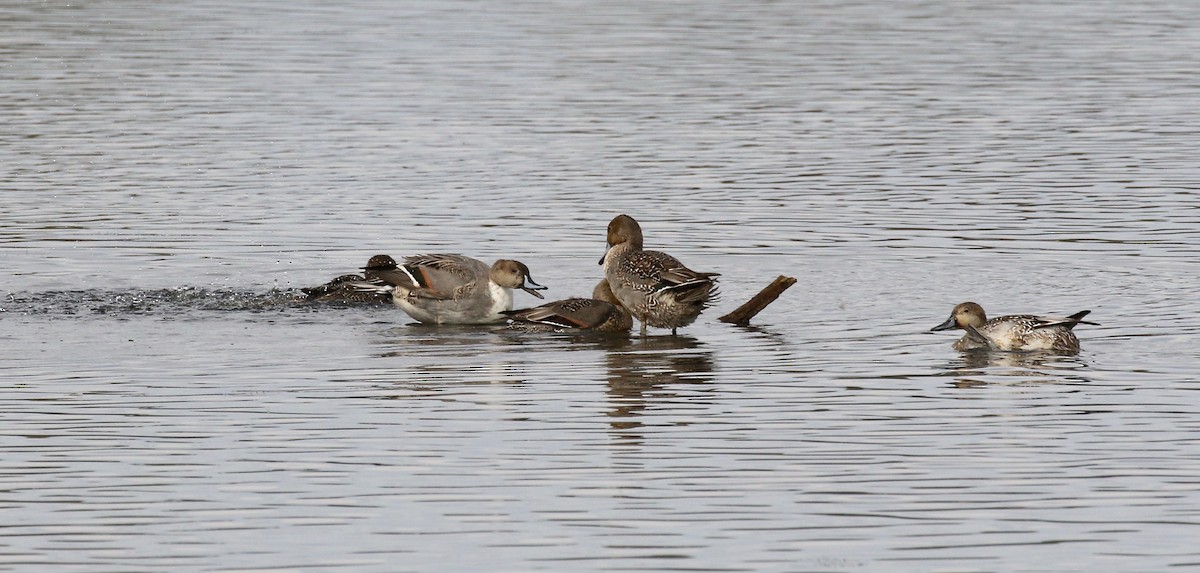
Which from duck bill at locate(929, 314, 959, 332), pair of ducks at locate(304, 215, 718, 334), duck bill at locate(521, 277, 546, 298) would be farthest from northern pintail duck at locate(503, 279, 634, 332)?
duck bill at locate(929, 314, 959, 332)

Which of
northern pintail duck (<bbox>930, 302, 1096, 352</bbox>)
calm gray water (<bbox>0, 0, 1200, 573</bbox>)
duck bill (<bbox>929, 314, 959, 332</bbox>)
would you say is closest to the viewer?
calm gray water (<bbox>0, 0, 1200, 573</bbox>)

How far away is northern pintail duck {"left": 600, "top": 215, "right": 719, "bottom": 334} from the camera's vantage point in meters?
14.7

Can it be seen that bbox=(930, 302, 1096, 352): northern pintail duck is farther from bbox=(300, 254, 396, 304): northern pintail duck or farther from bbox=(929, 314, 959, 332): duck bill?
bbox=(300, 254, 396, 304): northern pintail duck

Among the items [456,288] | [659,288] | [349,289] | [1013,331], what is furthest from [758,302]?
[349,289]

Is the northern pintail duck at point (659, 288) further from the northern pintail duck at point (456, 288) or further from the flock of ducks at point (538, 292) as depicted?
the northern pintail duck at point (456, 288)

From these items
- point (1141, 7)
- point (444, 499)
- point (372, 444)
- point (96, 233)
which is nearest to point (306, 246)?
point (96, 233)

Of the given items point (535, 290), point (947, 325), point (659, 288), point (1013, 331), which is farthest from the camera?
point (535, 290)

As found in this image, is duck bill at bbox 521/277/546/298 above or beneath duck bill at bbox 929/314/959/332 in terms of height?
above

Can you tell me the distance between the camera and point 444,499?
9.62m

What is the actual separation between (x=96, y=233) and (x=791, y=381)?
875 centimetres

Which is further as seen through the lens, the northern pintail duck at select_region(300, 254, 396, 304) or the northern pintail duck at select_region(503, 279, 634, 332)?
the northern pintail duck at select_region(300, 254, 396, 304)

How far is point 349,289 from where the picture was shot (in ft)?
52.9

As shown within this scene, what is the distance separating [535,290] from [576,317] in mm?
1354

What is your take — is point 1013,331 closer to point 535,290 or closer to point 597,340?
point 597,340
